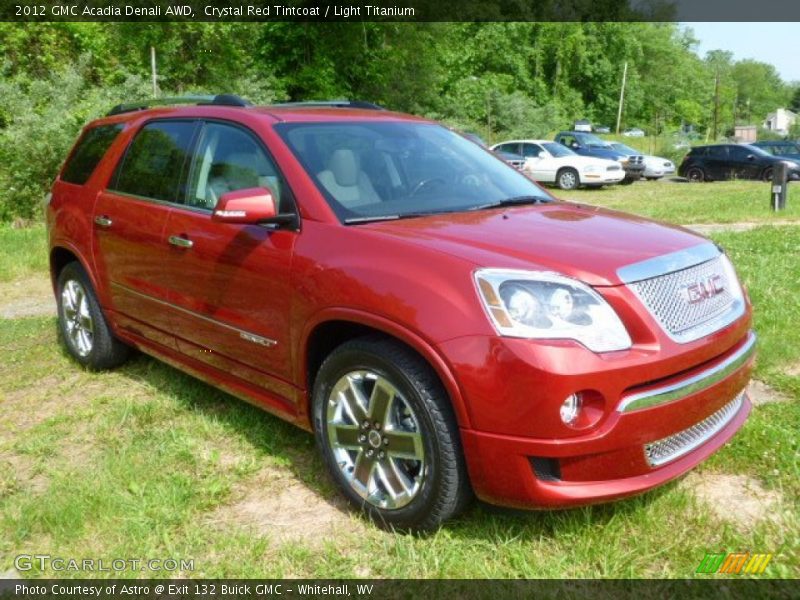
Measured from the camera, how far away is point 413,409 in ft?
9.02

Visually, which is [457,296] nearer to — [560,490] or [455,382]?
[455,382]

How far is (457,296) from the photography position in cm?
261

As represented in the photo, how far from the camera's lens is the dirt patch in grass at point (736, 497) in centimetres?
296

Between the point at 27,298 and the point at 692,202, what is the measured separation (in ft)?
42.7

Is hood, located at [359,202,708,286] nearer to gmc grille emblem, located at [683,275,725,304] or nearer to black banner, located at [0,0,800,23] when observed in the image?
gmc grille emblem, located at [683,275,725,304]

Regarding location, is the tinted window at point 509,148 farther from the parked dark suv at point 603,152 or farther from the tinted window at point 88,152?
the tinted window at point 88,152

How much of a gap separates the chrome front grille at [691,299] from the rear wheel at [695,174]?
80.3 ft

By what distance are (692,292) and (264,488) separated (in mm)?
2047

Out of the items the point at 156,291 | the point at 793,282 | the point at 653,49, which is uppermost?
the point at 653,49

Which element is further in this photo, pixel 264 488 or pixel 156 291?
pixel 156 291

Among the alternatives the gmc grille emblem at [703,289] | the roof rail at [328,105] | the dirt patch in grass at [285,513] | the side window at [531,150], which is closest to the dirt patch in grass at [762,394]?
the gmc grille emblem at [703,289]

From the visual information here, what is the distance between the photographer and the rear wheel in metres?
25.6

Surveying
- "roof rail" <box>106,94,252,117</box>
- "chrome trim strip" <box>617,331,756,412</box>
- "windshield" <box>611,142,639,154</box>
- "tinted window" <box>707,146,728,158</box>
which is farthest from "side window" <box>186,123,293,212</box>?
"tinted window" <box>707,146,728,158</box>

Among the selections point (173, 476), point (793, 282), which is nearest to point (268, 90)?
point (793, 282)
